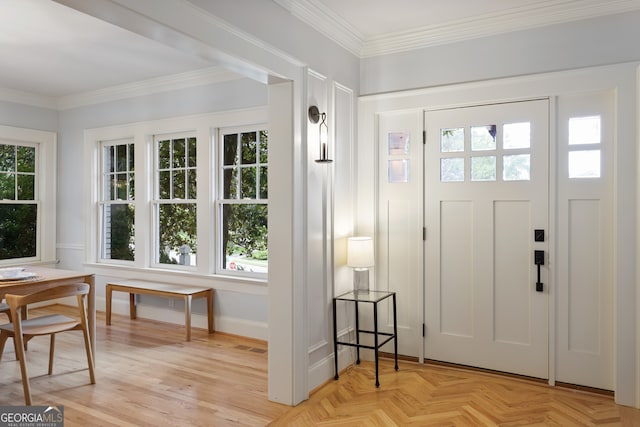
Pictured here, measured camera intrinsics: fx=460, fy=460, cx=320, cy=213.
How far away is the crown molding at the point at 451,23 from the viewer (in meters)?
3.21

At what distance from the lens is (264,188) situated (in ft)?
15.5

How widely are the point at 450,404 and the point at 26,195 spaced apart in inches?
229

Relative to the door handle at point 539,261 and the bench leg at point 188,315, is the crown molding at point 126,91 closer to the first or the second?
the bench leg at point 188,315

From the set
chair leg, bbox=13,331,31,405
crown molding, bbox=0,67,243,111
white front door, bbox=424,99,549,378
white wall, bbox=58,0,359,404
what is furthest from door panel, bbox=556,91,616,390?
chair leg, bbox=13,331,31,405

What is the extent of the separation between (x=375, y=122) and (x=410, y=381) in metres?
2.17

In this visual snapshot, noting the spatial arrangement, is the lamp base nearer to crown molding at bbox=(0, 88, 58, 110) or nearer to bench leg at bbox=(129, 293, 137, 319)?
bench leg at bbox=(129, 293, 137, 319)

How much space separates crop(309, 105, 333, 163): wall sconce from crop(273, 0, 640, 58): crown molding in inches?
25.1

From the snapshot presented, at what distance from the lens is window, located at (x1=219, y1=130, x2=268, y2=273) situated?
4758 millimetres

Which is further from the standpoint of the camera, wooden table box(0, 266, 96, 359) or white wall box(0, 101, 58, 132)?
white wall box(0, 101, 58, 132)

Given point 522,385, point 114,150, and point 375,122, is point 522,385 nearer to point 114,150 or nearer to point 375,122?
point 375,122

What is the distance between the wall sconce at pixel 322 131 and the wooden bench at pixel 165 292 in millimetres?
2213

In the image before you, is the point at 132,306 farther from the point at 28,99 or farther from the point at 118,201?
the point at 28,99

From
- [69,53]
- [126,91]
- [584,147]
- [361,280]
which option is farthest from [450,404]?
[126,91]

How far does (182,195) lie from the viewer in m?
5.30
